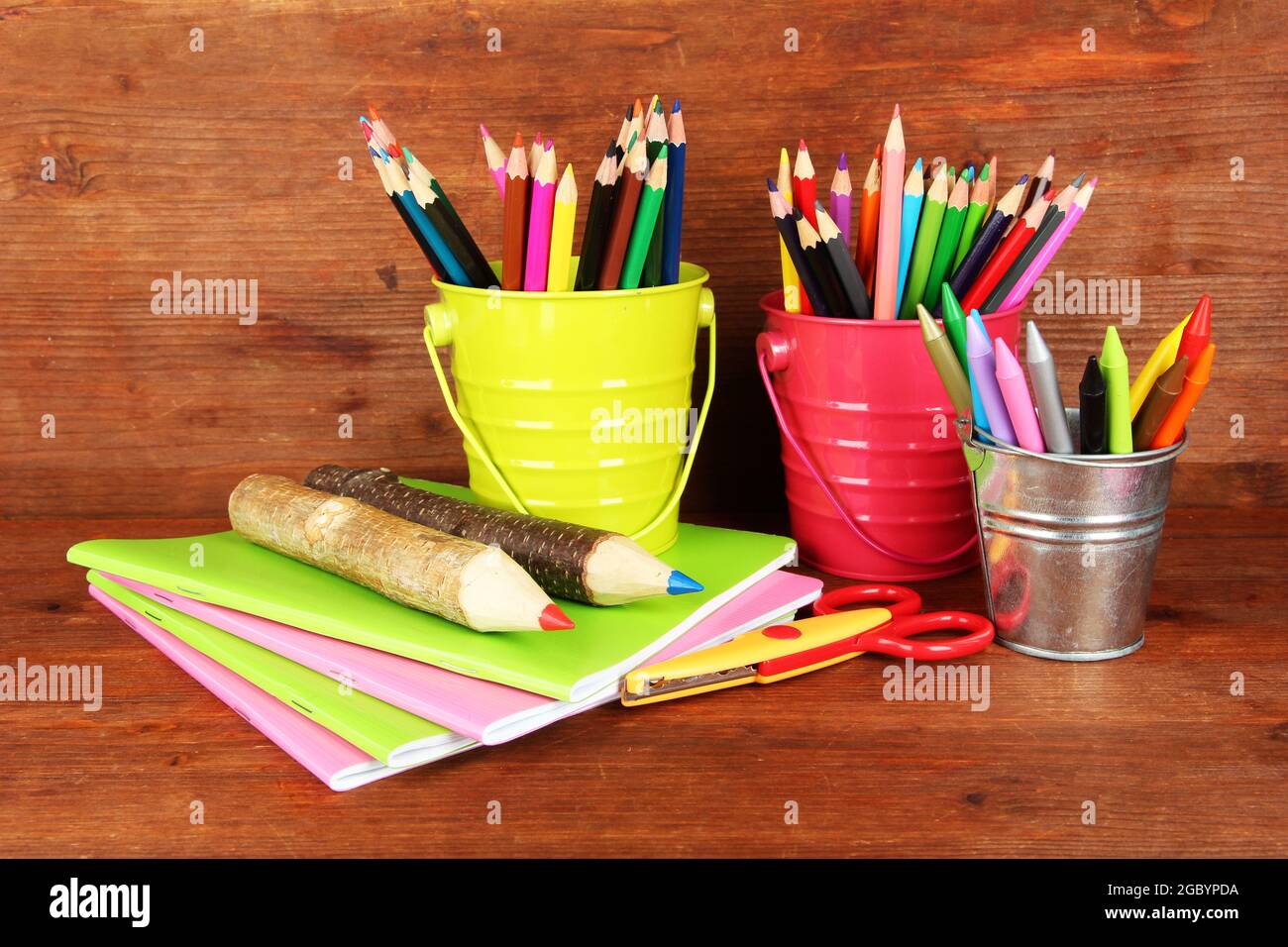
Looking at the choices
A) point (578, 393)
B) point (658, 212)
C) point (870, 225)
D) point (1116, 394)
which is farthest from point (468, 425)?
point (1116, 394)

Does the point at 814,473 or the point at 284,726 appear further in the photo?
the point at 814,473

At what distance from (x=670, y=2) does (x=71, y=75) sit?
0.48 meters

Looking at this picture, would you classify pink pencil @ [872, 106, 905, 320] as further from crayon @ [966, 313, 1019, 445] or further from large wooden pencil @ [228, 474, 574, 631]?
large wooden pencil @ [228, 474, 574, 631]

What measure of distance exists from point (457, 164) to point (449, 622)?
0.44 metres

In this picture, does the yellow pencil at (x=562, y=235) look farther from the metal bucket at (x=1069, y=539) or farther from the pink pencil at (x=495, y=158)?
the metal bucket at (x=1069, y=539)

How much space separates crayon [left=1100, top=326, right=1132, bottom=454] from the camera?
63cm

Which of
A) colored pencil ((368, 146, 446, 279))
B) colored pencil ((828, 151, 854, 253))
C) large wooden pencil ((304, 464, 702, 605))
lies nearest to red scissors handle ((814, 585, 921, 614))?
large wooden pencil ((304, 464, 702, 605))

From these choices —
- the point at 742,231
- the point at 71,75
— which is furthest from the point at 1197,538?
the point at 71,75

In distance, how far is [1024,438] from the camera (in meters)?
0.67

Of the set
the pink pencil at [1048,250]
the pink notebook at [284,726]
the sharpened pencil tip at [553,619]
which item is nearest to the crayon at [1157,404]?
the pink pencil at [1048,250]

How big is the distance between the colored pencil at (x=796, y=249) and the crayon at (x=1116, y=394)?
198mm

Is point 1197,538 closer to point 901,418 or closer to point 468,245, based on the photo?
point 901,418

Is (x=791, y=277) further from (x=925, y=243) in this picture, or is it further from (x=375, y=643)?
(x=375, y=643)

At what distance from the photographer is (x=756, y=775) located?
1.90 feet
